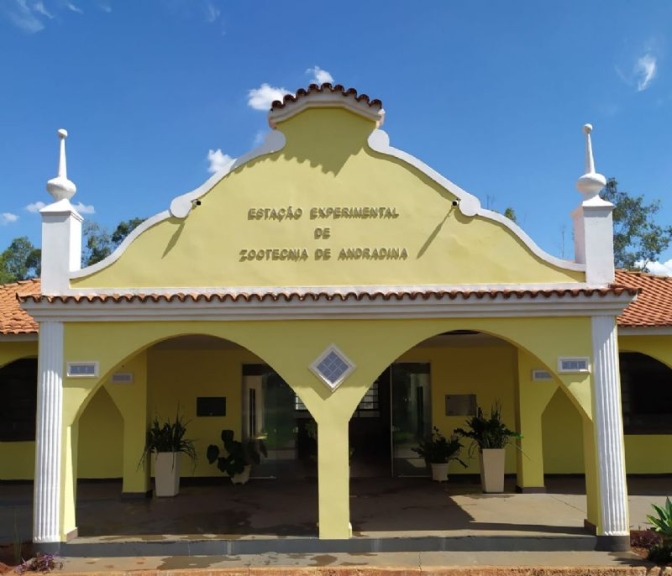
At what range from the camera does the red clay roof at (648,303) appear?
36.0ft

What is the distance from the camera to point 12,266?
50594 mm

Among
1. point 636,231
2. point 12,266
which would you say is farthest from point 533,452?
point 12,266

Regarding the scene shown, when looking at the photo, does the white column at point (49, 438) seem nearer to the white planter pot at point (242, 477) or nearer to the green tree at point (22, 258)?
the white planter pot at point (242, 477)

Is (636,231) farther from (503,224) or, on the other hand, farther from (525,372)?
(503,224)

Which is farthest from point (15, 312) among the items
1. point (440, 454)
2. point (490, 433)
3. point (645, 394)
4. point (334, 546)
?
point (645, 394)

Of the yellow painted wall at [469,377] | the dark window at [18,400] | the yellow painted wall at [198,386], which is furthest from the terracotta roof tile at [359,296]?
the dark window at [18,400]

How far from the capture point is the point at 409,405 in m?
12.9

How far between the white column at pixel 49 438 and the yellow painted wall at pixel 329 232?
2.79 feet

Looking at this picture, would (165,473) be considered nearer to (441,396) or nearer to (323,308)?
(323,308)

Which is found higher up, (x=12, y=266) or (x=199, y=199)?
(x=12, y=266)

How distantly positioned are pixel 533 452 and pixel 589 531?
295 centimetres

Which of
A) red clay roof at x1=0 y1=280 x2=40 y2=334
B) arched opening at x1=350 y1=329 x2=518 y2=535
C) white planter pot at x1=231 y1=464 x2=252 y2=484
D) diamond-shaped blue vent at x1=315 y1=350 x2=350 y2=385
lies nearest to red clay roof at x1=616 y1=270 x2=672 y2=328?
arched opening at x1=350 y1=329 x2=518 y2=535

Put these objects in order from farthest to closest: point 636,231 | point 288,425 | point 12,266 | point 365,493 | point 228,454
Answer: point 12,266 → point 636,231 → point 288,425 → point 228,454 → point 365,493

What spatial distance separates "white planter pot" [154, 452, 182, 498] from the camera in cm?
1098
